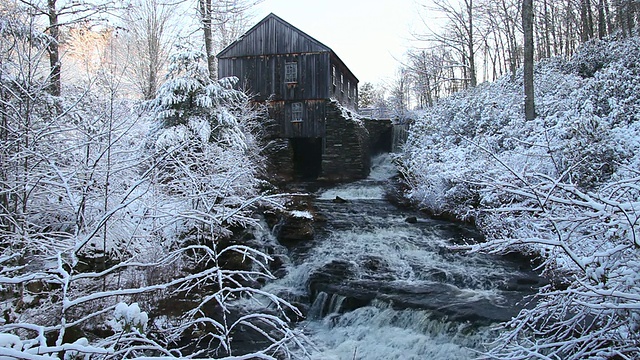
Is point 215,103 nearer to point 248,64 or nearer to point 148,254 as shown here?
point 148,254

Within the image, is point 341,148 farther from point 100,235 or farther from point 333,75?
point 100,235

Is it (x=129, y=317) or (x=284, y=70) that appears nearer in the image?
(x=129, y=317)

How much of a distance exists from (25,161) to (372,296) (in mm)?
5722

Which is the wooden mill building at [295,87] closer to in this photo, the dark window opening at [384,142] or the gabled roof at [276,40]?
the gabled roof at [276,40]

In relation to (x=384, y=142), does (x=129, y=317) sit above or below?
below

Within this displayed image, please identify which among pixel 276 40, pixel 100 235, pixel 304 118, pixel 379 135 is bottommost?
pixel 100 235

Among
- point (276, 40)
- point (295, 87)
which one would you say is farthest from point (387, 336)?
point (276, 40)

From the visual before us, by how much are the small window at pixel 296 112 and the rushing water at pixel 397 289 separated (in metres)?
9.00

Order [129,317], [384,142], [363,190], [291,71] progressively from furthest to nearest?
[384,142]
[291,71]
[363,190]
[129,317]

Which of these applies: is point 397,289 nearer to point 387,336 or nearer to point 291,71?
point 387,336

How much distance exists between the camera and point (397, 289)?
25.5 ft

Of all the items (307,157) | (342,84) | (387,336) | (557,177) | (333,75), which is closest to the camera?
(387,336)

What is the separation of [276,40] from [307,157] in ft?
21.4

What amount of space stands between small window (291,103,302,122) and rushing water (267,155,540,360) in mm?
9000
